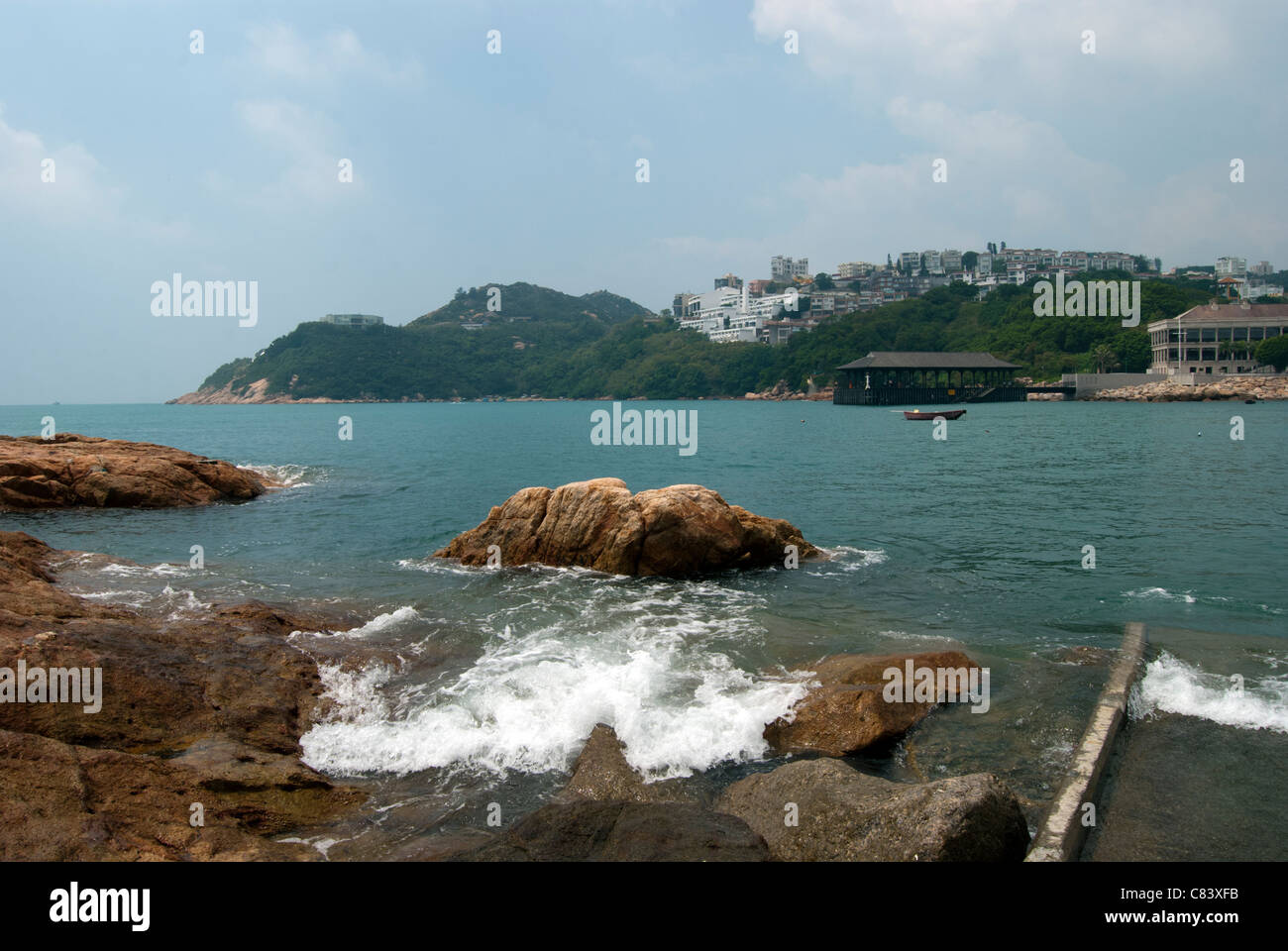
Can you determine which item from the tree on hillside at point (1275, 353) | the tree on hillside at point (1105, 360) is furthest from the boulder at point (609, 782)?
the tree on hillside at point (1105, 360)

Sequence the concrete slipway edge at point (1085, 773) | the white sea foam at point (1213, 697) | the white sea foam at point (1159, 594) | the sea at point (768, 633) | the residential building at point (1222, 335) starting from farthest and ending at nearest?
the residential building at point (1222, 335), the white sea foam at point (1159, 594), the white sea foam at point (1213, 697), the sea at point (768, 633), the concrete slipway edge at point (1085, 773)

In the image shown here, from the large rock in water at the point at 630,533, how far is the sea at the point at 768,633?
59 cm

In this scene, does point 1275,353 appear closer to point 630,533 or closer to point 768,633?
point 630,533

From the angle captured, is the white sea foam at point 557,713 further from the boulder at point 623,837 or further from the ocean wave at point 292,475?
the ocean wave at point 292,475

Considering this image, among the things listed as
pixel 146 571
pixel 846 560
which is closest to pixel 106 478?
pixel 146 571

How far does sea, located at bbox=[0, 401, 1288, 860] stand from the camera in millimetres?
7754

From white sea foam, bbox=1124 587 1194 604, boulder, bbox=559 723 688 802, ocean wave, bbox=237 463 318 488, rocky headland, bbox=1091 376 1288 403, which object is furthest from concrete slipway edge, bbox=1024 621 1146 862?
rocky headland, bbox=1091 376 1288 403

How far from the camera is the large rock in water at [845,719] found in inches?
332

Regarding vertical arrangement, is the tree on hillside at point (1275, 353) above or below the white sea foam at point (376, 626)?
above

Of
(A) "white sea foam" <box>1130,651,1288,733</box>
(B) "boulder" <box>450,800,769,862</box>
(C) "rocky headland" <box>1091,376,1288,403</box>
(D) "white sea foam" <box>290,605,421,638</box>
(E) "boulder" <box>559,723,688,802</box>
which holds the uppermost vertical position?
(C) "rocky headland" <box>1091,376,1288,403</box>

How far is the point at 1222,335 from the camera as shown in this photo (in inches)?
4719

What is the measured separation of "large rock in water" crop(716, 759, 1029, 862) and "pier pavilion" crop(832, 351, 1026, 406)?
125 meters

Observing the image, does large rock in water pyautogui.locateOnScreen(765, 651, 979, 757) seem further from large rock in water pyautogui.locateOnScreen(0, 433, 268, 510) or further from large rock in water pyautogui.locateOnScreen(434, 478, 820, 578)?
large rock in water pyautogui.locateOnScreen(0, 433, 268, 510)

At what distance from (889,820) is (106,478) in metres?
29.5
